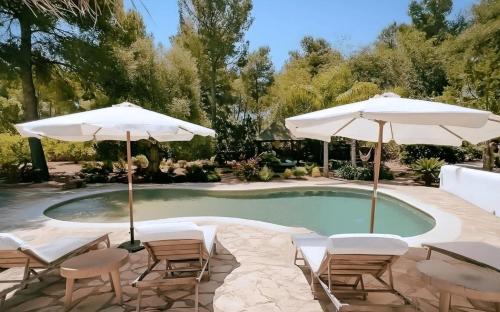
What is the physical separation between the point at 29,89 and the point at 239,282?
1487 cm

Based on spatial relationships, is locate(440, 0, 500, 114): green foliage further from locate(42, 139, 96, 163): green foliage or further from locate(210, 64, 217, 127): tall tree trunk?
locate(42, 139, 96, 163): green foliage

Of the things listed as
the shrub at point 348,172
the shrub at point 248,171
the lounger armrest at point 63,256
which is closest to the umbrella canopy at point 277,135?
the shrub at point 248,171

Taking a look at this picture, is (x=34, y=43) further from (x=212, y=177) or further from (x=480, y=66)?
(x=480, y=66)

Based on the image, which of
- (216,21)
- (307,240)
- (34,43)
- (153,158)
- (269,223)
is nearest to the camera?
(307,240)

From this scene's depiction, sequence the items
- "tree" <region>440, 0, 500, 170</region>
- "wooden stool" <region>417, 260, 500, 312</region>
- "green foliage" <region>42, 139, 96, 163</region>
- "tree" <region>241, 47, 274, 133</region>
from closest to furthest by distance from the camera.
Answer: "wooden stool" <region>417, 260, 500, 312</region>, "tree" <region>440, 0, 500, 170</region>, "green foliage" <region>42, 139, 96, 163</region>, "tree" <region>241, 47, 274, 133</region>

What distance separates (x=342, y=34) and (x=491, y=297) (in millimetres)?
32545

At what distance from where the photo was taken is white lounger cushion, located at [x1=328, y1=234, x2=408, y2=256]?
3.30 meters

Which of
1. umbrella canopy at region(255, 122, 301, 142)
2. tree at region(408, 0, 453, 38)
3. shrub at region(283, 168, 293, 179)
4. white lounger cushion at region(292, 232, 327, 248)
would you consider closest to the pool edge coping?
shrub at region(283, 168, 293, 179)

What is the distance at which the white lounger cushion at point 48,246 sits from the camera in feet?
11.9

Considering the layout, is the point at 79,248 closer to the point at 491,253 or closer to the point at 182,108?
the point at 491,253

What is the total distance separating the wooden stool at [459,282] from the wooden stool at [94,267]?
3.45 meters

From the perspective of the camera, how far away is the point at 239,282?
4402mm

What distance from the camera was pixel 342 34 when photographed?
32.0 m

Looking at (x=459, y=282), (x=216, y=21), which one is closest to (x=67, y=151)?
(x=216, y=21)
